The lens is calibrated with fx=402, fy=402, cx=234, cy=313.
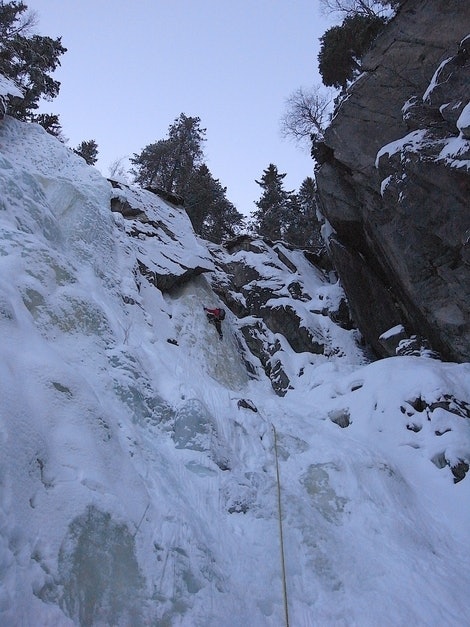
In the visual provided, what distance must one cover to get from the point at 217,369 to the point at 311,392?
2809 mm

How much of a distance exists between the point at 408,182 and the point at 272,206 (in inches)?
726

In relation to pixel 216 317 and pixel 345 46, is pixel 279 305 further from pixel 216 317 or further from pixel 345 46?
pixel 345 46

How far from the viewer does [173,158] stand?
27438 millimetres

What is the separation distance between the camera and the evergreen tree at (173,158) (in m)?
27.2

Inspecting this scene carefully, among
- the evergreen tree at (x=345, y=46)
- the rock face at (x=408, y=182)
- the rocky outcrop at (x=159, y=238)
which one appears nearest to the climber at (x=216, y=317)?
the rocky outcrop at (x=159, y=238)

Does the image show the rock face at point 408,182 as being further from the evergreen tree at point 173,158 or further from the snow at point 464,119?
the evergreen tree at point 173,158

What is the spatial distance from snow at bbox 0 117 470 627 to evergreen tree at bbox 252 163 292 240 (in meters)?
17.2

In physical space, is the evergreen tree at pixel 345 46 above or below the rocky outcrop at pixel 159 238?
above

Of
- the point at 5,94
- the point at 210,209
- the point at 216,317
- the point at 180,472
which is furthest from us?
the point at 210,209

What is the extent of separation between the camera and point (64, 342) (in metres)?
6.57

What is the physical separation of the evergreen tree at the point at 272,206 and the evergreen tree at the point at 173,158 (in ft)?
16.7

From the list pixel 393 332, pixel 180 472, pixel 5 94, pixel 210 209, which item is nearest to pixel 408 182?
pixel 393 332

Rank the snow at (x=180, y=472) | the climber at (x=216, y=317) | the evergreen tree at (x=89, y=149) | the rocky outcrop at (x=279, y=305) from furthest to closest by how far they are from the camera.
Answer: the evergreen tree at (x=89, y=149)
the rocky outcrop at (x=279, y=305)
the climber at (x=216, y=317)
the snow at (x=180, y=472)

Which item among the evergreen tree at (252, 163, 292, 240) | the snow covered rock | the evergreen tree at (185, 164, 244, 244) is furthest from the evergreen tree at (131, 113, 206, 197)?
the snow covered rock
